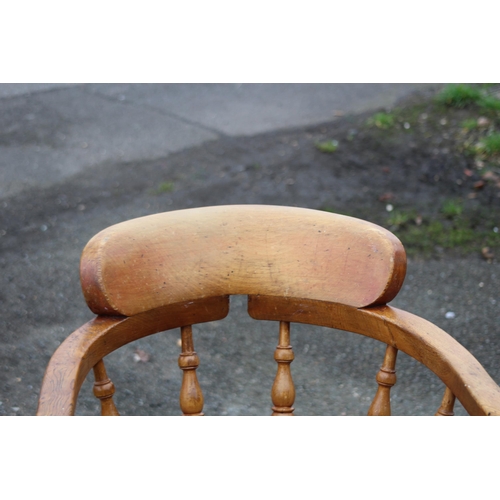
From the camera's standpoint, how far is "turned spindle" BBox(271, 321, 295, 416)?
1413 mm

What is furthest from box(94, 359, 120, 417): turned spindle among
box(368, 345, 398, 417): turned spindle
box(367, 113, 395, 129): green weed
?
box(367, 113, 395, 129): green weed

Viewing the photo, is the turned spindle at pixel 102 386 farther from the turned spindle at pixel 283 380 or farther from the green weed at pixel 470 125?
the green weed at pixel 470 125

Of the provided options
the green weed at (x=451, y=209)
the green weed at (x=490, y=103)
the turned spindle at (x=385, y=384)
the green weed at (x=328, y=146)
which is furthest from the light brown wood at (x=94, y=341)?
the green weed at (x=490, y=103)

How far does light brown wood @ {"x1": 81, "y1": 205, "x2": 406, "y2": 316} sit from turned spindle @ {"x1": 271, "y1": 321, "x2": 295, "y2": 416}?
15 cm

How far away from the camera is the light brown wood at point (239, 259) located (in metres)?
1.20

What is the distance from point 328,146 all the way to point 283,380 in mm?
3711

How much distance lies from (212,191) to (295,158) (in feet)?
2.62

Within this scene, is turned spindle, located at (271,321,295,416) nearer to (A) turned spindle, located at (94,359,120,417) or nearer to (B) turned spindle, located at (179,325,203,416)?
(B) turned spindle, located at (179,325,203,416)

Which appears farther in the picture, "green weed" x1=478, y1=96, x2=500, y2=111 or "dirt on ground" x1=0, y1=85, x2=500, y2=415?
"green weed" x1=478, y1=96, x2=500, y2=111

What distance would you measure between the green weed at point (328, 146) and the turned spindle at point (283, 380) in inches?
143

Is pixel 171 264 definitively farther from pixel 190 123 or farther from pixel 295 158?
pixel 190 123

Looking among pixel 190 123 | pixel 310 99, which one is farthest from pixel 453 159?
pixel 190 123

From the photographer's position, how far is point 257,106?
5.81m

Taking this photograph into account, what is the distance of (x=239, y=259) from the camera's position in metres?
1.32
